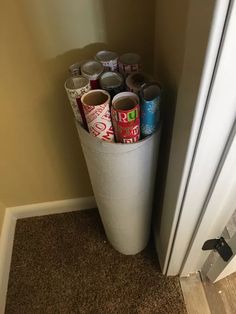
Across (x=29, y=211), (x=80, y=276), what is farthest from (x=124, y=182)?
(x=29, y=211)

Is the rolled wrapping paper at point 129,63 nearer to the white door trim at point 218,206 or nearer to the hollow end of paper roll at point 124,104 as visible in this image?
the hollow end of paper roll at point 124,104

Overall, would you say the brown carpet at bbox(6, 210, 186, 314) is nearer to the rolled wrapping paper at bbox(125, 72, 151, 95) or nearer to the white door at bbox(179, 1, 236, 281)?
the white door at bbox(179, 1, 236, 281)

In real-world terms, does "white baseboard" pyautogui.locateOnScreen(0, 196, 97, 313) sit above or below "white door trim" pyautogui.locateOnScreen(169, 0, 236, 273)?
below

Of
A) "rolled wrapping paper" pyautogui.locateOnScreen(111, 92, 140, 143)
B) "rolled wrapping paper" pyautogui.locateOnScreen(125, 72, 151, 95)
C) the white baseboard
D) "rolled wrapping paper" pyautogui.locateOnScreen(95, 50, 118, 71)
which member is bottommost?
the white baseboard

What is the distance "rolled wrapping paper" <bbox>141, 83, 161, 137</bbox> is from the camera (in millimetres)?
669

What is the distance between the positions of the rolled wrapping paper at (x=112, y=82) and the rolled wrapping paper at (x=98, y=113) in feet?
0.12

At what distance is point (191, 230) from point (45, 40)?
66 centimetres

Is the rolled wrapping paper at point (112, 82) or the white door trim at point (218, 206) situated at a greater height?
the rolled wrapping paper at point (112, 82)

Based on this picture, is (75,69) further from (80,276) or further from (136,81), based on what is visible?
(80,276)

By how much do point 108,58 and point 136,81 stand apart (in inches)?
3.9

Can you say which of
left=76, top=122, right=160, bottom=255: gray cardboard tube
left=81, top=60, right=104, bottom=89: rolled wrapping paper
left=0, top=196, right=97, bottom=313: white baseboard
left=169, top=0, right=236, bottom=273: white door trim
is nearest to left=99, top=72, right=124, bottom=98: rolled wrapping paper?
left=81, top=60, right=104, bottom=89: rolled wrapping paper

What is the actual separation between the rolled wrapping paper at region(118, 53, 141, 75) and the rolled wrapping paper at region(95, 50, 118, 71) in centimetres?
1

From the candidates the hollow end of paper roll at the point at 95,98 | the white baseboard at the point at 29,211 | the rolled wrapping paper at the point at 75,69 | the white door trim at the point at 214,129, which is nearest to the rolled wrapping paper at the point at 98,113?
the hollow end of paper roll at the point at 95,98

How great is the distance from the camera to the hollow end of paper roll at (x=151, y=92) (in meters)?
0.69
